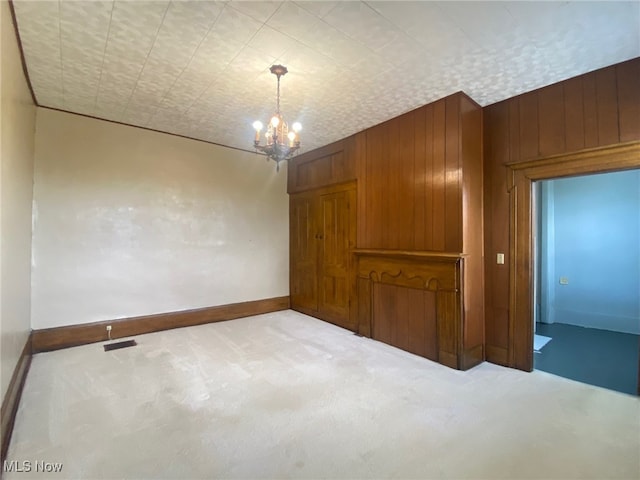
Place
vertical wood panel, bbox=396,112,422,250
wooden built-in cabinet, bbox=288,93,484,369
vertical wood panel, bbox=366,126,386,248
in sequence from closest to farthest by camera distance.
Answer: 1. wooden built-in cabinet, bbox=288,93,484,369
2. vertical wood panel, bbox=396,112,422,250
3. vertical wood panel, bbox=366,126,386,248

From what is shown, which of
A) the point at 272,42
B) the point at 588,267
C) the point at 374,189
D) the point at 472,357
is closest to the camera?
the point at 272,42

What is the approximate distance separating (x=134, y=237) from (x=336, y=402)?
3.53m

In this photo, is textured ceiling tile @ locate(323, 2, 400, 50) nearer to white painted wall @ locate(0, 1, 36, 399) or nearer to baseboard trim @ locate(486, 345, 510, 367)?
white painted wall @ locate(0, 1, 36, 399)

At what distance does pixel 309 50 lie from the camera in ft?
7.91

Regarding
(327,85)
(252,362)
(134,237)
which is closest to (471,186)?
(327,85)

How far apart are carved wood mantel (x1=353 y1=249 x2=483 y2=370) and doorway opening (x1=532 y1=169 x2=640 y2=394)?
1259 millimetres

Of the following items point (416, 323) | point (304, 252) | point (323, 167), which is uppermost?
point (323, 167)

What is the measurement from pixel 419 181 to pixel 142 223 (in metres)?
3.79

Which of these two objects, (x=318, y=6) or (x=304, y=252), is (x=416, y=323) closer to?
(x=304, y=252)

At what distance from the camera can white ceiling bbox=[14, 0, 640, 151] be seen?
200 centimetres

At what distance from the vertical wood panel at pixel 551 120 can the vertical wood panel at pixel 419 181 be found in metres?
1.10

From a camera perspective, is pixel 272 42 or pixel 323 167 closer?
pixel 272 42

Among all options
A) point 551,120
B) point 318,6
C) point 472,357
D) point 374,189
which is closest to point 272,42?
point 318,6

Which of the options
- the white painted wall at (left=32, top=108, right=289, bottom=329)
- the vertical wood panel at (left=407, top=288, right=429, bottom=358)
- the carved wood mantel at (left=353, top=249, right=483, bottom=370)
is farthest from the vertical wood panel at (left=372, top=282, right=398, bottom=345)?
the white painted wall at (left=32, top=108, right=289, bottom=329)
